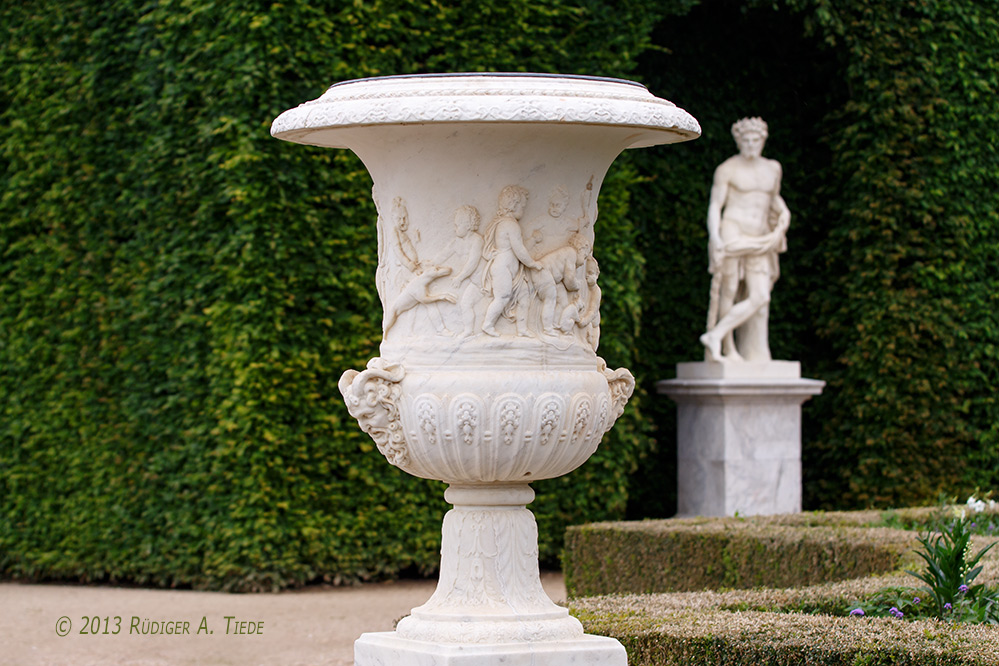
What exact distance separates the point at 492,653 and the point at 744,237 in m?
6.16

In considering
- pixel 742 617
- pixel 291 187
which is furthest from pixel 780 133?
pixel 742 617

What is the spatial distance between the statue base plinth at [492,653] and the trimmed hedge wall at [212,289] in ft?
13.6

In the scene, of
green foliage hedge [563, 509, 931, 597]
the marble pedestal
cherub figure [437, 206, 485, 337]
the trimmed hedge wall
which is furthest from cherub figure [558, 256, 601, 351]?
the marble pedestal

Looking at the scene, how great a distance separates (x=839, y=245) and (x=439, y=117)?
281 inches

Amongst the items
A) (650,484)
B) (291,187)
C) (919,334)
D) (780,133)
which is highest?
(780,133)

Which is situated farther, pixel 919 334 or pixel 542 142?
pixel 919 334

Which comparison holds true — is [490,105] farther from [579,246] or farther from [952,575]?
[952,575]

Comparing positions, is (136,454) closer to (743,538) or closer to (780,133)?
(743,538)

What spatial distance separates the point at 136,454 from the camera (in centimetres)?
845

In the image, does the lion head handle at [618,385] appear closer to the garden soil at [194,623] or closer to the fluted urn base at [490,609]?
the fluted urn base at [490,609]

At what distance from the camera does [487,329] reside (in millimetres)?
3816

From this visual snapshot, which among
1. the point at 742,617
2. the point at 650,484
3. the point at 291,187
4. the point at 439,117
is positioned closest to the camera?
the point at 439,117

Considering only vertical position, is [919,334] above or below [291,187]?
below

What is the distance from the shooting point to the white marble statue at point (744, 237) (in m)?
9.48
